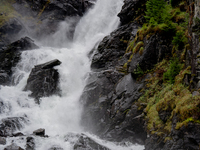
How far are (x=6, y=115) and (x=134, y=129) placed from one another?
1314 cm

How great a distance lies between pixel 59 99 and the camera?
19766 millimetres

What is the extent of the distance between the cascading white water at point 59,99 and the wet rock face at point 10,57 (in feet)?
3.52

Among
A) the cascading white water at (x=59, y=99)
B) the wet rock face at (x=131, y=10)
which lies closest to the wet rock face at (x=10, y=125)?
the cascading white water at (x=59, y=99)

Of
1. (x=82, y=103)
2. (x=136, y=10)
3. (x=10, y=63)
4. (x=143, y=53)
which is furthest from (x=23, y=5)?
(x=143, y=53)

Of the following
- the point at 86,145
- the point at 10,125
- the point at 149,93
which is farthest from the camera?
the point at 10,125

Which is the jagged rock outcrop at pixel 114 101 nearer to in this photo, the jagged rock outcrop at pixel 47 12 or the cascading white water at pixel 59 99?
the cascading white water at pixel 59 99

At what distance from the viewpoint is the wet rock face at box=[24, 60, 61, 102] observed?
20.4m

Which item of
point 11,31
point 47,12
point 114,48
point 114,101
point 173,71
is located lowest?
point 114,101

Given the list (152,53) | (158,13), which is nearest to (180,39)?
(152,53)

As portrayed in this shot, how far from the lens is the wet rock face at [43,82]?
20422 millimetres

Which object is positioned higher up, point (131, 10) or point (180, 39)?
point (131, 10)

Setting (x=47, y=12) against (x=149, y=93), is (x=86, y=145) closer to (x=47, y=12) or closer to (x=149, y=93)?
(x=149, y=93)

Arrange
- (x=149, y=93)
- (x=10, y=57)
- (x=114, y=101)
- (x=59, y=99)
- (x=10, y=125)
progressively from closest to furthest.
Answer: (x=149, y=93) < (x=114, y=101) < (x=10, y=125) < (x=59, y=99) < (x=10, y=57)

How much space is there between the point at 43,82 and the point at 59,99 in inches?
133
